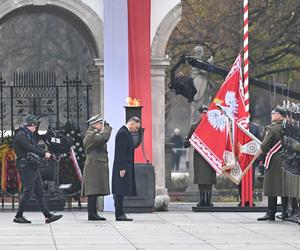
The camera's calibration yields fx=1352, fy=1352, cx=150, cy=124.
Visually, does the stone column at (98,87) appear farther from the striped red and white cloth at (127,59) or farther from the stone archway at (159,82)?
the stone archway at (159,82)

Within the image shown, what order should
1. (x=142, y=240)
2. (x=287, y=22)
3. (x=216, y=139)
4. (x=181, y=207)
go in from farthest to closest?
(x=287, y=22)
(x=181, y=207)
(x=216, y=139)
(x=142, y=240)

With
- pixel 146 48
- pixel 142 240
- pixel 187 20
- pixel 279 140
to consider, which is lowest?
pixel 142 240

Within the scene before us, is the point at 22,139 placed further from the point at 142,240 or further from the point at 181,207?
the point at 181,207

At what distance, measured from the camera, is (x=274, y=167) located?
22.3 metres

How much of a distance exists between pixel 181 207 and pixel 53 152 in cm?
305

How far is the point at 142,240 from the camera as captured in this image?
1825cm

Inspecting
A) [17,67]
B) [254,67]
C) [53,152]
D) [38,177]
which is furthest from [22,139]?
[17,67]

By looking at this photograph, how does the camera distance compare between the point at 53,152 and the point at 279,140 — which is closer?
the point at 279,140

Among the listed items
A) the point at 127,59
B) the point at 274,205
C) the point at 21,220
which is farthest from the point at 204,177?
the point at 21,220

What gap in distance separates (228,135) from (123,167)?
130 inches

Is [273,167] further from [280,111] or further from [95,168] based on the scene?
[95,168]

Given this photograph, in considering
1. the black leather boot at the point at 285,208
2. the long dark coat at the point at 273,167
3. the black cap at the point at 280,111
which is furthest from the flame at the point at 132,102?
the black leather boot at the point at 285,208

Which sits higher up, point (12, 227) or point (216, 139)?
point (216, 139)

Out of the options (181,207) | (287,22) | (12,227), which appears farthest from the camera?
(287,22)
